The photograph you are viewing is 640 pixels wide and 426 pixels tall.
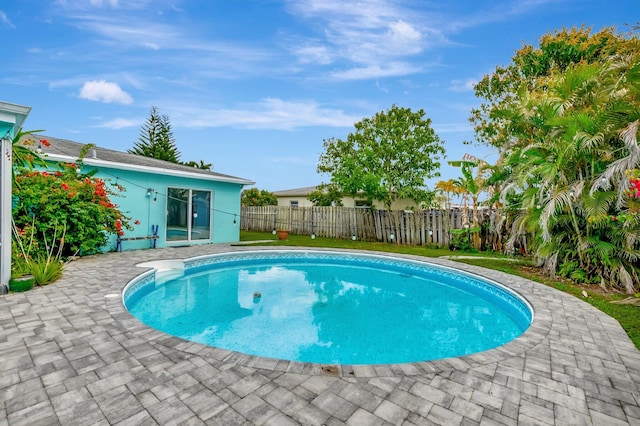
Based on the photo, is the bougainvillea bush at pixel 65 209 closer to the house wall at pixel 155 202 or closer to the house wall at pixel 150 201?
the house wall at pixel 150 201

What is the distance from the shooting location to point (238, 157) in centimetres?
2130

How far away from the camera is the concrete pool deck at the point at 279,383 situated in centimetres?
230

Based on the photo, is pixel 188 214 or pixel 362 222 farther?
pixel 362 222

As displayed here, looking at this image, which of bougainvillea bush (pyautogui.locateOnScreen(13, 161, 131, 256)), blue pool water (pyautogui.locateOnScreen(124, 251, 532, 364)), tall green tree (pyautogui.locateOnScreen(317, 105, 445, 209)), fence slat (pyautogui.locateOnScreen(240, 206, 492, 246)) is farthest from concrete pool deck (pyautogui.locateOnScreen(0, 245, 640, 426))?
tall green tree (pyautogui.locateOnScreen(317, 105, 445, 209))

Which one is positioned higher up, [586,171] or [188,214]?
[586,171]

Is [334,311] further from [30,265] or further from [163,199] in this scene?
[163,199]

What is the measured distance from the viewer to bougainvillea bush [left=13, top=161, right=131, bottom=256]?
7203 millimetres

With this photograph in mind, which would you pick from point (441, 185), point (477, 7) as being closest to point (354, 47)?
point (477, 7)

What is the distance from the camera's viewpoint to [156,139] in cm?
2978

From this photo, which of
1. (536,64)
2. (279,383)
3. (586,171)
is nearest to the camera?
(279,383)

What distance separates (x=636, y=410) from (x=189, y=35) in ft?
42.9

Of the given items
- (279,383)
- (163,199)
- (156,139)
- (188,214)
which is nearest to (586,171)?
(279,383)

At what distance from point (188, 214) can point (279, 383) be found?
10247mm

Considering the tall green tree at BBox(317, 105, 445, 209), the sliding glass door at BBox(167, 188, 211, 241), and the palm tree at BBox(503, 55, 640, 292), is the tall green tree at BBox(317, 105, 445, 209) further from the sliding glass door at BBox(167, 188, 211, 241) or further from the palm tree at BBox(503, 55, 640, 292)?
the palm tree at BBox(503, 55, 640, 292)
